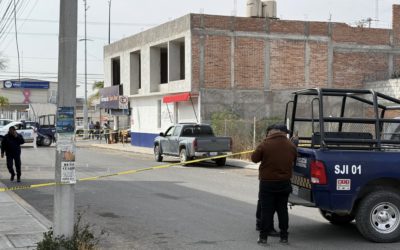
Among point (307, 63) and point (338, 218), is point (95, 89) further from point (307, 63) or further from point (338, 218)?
point (338, 218)

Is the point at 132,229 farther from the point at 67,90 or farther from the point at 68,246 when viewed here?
the point at 67,90

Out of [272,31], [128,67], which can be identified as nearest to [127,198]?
[272,31]

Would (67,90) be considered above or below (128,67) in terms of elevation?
below

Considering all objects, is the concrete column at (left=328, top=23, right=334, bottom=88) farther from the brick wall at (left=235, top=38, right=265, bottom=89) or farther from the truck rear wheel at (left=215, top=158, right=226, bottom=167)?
the truck rear wheel at (left=215, top=158, right=226, bottom=167)

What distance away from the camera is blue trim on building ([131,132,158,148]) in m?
37.6

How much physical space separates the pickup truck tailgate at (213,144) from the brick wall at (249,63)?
27.4 ft

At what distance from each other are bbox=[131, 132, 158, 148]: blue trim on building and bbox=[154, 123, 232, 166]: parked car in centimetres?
1168

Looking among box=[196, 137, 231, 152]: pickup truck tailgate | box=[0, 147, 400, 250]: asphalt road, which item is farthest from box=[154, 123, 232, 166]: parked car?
box=[0, 147, 400, 250]: asphalt road

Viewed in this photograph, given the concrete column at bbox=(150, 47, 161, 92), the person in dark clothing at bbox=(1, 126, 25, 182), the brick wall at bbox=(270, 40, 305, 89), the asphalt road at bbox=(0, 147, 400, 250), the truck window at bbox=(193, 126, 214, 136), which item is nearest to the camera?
the asphalt road at bbox=(0, 147, 400, 250)

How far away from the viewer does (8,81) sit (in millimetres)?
99000

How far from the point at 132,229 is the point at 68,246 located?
9.33 feet

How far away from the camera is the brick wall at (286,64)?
3203 cm

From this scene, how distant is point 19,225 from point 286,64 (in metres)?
24.6

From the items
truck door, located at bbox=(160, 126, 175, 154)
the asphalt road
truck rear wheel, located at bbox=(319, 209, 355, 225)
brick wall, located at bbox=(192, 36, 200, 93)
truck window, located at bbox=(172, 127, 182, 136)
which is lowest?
the asphalt road
